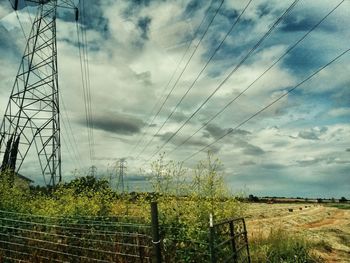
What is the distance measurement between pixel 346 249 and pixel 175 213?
31.5ft

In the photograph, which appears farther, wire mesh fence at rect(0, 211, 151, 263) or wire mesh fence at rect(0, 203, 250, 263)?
wire mesh fence at rect(0, 211, 151, 263)

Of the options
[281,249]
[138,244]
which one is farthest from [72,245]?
[281,249]

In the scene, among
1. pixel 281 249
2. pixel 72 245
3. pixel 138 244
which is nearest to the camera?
pixel 138 244

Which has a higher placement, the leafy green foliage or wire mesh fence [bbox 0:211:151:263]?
wire mesh fence [bbox 0:211:151:263]

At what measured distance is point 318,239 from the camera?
694 inches

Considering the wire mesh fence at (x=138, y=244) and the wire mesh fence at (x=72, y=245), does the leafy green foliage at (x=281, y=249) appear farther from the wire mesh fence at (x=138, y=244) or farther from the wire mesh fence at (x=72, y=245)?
the wire mesh fence at (x=72, y=245)

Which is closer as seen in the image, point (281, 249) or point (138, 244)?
point (138, 244)

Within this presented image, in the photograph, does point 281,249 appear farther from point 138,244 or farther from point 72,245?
point 72,245

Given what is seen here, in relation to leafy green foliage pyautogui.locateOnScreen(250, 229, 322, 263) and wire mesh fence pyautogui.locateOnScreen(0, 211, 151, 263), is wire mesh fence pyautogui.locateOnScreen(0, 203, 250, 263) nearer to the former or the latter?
wire mesh fence pyautogui.locateOnScreen(0, 211, 151, 263)

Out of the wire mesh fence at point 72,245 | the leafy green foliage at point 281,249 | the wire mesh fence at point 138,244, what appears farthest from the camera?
the leafy green foliage at point 281,249

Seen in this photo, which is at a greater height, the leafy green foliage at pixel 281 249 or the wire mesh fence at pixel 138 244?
the wire mesh fence at pixel 138 244

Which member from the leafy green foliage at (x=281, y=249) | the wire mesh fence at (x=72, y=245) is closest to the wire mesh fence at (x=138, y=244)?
the wire mesh fence at (x=72, y=245)

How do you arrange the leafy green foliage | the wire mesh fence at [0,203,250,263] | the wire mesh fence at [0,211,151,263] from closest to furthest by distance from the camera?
the wire mesh fence at [0,203,250,263]
the wire mesh fence at [0,211,151,263]
the leafy green foliage

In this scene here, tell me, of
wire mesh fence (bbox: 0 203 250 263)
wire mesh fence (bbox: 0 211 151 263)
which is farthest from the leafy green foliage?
wire mesh fence (bbox: 0 211 151 263)
